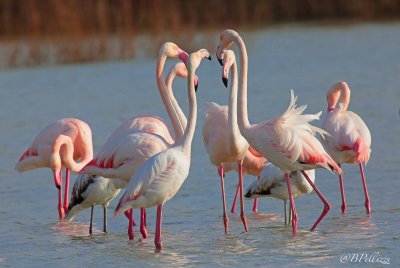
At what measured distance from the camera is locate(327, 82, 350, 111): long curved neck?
8.62 m

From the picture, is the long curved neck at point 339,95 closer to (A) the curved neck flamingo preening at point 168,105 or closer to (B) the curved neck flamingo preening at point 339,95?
(B) the curved neck flamingo preening at point 339,95

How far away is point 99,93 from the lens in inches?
635

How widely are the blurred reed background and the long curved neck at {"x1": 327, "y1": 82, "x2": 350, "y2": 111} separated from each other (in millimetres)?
9438

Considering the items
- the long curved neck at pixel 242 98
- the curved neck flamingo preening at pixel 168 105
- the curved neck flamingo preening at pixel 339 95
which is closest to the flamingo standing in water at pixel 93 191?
the curved neck flamingo preening at pixel 168 105

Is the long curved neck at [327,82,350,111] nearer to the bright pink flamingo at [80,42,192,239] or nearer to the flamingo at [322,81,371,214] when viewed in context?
the flamingo at [322,81,371,214]

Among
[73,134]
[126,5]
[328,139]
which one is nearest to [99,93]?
[126,5]

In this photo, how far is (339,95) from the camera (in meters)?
8.75

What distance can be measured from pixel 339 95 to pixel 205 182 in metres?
1.58

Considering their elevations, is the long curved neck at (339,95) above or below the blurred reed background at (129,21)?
below

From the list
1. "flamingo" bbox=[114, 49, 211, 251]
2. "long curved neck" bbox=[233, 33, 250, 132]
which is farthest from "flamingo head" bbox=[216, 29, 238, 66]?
"flamingo" bbox=[114, 49, 211, 251]

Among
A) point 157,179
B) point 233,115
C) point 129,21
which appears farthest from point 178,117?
point 129,21

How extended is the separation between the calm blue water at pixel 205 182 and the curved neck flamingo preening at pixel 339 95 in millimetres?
791

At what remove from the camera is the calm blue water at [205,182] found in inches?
257

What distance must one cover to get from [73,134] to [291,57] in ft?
36.8
